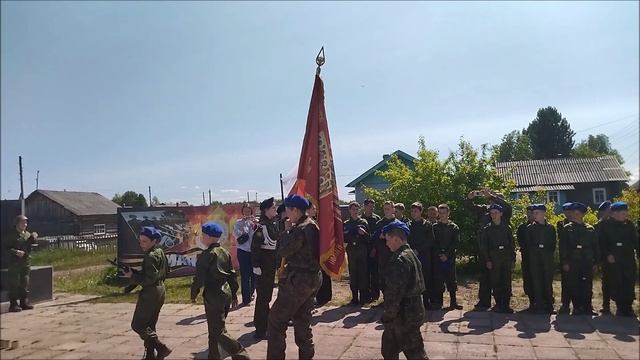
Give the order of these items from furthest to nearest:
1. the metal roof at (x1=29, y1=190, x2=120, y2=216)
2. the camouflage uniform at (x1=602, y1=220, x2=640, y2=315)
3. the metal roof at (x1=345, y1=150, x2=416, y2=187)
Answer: the metal roof at (x1=29, y1=190, x2=120, y2=216)
the metal roof at (x1=345, y1=150, x2=416, y2=187)
the camouflage uniform at (x1=602, y1=220, x2=640, y2=315)

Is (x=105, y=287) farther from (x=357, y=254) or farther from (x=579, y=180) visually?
(x=579, y=180)

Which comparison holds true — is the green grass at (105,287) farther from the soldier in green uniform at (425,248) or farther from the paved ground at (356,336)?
the soldier in green uniform at (425,248)

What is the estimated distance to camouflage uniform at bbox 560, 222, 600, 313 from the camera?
285 inches

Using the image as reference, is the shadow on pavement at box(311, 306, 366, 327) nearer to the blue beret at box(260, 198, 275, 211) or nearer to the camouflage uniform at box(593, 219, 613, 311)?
the blue beret at box(260, 198, 275, 211)

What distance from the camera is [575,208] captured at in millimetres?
7441

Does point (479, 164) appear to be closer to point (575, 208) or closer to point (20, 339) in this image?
point (575, 208)

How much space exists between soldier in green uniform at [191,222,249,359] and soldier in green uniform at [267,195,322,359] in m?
0.53

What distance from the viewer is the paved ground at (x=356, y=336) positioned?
566 centimetres

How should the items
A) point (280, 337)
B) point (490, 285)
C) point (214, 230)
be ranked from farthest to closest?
1. point (490, 285)
2. point (214, 230)
3. point (280, 337)

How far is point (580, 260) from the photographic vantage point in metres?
7.33

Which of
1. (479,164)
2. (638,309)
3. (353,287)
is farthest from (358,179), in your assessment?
(638,309)

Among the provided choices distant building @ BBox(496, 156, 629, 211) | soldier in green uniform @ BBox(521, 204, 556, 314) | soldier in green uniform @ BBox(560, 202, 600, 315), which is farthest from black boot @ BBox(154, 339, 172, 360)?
distant building @ BBox(496, 156, 629, 211)

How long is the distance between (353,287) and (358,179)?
2211cm

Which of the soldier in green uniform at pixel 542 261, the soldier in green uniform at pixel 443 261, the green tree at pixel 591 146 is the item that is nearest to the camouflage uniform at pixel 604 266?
the soldier in green uniform at pixel 542 261
